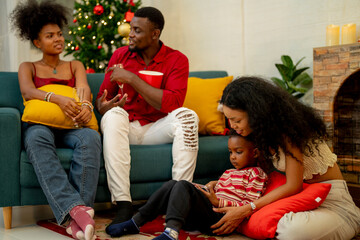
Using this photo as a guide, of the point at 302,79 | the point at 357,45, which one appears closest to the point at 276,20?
the point at 302,79

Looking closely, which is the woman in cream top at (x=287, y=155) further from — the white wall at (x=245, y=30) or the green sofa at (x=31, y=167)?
the white wall at (x=245, y=30)

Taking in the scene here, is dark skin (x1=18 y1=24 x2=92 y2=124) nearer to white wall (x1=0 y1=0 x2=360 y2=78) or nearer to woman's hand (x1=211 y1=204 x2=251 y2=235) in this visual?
woman's hand (x1=211 y1=204 x2=251 y2=235)

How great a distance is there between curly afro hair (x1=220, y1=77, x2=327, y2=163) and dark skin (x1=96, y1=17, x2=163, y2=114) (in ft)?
1.97

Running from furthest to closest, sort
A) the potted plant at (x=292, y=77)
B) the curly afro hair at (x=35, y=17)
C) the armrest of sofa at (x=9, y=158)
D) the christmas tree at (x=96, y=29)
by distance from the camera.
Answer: the christmas tree at (x=96, y=29), the potted plant at (x=292, y=77), the curly afro hair at (x=35, y=17), the armrest of sofa at (x=9, y=158)

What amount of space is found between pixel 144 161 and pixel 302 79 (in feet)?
5.06

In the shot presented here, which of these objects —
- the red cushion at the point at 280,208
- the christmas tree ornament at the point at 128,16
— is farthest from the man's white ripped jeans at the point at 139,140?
the christmas tree ornament at the point at 128,16

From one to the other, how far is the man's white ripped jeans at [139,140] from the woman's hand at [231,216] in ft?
1.59

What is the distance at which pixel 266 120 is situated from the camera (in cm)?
180

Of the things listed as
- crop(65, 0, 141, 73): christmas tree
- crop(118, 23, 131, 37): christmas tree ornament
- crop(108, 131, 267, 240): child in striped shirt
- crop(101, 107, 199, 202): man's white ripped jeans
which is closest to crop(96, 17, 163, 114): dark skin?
crop(101, 107, 199, 202): man's white ripped jeans

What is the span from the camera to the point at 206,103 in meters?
2.94

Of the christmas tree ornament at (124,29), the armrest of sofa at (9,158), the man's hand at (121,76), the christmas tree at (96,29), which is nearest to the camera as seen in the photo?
the armrest of sofa at (9,158)

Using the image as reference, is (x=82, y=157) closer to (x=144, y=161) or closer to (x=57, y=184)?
(x=57, y=184)

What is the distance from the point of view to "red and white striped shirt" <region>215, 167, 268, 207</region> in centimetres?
195

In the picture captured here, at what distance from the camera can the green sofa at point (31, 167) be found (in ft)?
6.93
